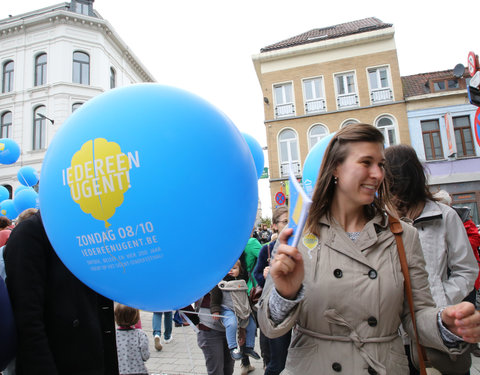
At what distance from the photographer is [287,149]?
18797 millimetres

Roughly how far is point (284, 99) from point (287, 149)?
3034 mm

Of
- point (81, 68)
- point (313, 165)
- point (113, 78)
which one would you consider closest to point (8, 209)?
point (313, 165)

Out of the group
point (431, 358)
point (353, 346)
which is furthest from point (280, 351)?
point (353, 346)

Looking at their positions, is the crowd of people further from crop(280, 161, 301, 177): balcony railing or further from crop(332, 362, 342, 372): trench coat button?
crop(280, 161, 301, 177): balcony railing

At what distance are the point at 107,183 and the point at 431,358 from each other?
6.06 feet

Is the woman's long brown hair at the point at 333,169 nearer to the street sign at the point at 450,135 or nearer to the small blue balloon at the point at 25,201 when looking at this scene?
the small blue balloon at the point at 25,201

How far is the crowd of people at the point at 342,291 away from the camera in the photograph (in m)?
1.37

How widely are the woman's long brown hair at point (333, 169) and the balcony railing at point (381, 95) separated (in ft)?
60.3

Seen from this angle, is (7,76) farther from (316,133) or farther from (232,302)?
(232,302)

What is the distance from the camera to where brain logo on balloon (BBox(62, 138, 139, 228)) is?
58.5 inches

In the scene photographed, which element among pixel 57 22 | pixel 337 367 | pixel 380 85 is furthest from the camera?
pixel 57 22

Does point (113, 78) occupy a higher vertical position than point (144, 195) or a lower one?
higher

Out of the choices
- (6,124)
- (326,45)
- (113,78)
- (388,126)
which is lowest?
(388,126)

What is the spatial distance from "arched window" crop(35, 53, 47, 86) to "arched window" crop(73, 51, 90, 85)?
1962mm
